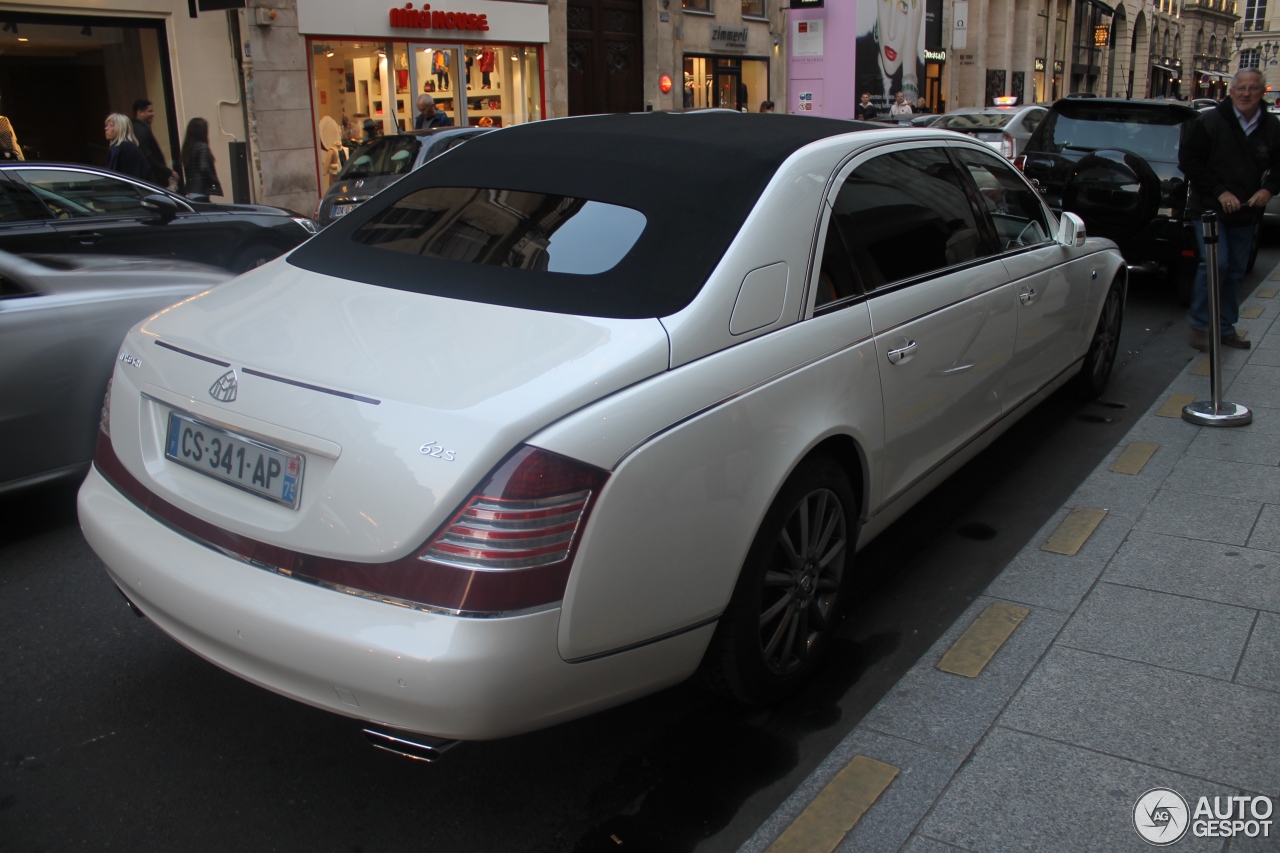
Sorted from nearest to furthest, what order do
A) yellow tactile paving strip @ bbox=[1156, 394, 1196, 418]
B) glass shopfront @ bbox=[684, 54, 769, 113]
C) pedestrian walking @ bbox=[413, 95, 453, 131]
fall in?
yellow tactile paving strip @ bbox=[1156, 394, 1196, 418] → pedestrian walking @ bbox=[413, 95, 453, 131] → glass shopfront @ bbox=[684, 54, 769, 113]

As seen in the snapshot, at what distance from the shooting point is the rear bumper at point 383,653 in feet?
7.20

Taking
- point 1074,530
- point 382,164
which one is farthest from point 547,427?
point 382,164

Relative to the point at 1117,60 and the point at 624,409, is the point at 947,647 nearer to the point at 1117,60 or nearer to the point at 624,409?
the point at 624,409

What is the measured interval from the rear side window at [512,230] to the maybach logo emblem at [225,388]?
76 centimetres

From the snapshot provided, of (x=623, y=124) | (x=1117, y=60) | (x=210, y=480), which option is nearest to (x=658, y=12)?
(x=623, y=124)

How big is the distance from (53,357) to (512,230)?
238cm

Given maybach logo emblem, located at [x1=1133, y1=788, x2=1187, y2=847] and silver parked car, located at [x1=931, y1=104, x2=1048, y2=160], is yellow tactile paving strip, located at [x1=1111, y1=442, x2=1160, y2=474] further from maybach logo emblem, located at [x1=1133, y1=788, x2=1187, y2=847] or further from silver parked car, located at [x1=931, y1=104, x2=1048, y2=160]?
silver parked car, located at [x1=931, y1=104, x2=1048, y2=160]

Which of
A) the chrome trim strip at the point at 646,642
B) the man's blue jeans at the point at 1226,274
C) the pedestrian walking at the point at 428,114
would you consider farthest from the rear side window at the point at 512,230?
the pedestrian walking at the point at 428,114

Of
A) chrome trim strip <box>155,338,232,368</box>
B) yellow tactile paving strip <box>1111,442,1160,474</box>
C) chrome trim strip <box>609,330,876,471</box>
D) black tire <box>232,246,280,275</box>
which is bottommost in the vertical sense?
yellow tactile paving strip <box>1111,442,1160,474</box>

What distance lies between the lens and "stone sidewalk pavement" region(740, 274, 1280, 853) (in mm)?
2578

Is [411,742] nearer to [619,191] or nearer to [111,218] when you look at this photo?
[619,191]

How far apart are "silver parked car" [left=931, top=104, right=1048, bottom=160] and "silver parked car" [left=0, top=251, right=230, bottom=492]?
1287 cm

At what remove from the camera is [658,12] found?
24.4m

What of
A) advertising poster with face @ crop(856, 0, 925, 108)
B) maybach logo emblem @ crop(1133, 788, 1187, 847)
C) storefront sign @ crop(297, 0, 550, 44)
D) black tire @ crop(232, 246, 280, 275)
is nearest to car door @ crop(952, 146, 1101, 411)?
maybach logo emblem @ crop(1133, 788, 1187, 847)
